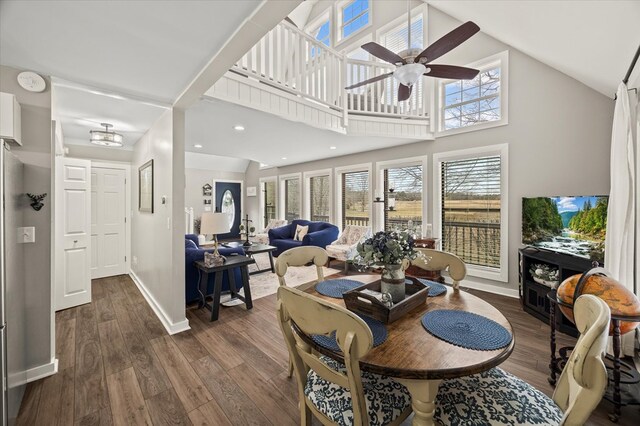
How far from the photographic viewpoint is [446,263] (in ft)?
6.48

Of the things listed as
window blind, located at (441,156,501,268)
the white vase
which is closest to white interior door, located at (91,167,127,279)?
the white vase

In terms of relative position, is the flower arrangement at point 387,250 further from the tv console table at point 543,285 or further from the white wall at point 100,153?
the white wall at point 100,153

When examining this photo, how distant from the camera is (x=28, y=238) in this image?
6.52ft

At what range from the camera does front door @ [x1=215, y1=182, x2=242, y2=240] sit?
8.77 meters

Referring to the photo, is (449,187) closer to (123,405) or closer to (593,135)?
(593,135)

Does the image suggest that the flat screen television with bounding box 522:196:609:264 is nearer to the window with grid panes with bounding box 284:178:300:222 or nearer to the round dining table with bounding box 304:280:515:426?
the round dining table with bounding box 304:280:515:426

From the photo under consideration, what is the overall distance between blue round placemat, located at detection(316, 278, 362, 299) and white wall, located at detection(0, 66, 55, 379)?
221 cm

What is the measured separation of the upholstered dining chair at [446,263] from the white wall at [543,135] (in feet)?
7.95

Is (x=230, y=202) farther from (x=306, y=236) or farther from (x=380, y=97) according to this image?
(x=380, y=97)

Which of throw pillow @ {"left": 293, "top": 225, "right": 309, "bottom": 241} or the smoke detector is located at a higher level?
the smoke detector

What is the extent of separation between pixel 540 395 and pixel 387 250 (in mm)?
916

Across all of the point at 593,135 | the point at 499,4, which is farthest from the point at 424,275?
the point at 499,4

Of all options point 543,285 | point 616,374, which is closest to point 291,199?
point 543,285

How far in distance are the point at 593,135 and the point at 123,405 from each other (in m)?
5.18
